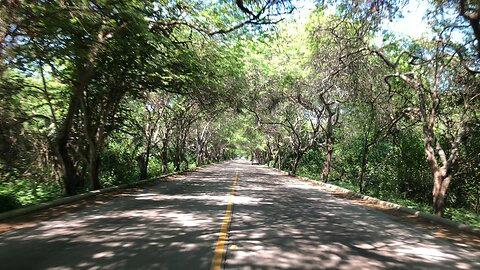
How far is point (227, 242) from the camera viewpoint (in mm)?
7383

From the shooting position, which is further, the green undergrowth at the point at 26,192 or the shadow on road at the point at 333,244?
the green undergrowth at the point at 26,192

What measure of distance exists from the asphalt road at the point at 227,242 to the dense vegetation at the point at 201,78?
13.2ft

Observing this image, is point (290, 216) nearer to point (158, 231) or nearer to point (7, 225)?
point (158, 231)

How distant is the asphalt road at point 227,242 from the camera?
6.12 meters

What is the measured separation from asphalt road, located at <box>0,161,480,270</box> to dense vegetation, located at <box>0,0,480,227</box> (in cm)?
403

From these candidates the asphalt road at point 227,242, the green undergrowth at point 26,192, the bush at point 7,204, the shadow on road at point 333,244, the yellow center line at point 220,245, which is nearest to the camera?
the yellow center line at point 220,245

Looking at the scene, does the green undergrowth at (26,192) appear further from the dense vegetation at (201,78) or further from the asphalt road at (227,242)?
the asphalt road at (227,242)

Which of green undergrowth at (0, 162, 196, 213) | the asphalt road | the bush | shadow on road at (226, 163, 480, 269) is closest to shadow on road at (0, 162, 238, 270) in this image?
the asphalt road

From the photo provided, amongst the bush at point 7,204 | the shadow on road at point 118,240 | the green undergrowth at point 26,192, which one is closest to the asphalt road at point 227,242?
the shadow on road at point 118,240

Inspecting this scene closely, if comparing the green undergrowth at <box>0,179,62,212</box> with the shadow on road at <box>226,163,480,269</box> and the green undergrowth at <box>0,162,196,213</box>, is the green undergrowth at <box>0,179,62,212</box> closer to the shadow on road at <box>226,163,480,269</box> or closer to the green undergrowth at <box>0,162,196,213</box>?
the green undergrowth at <box>0,162,196,213</box>

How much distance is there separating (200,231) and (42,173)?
9.71m

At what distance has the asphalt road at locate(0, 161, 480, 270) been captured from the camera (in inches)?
241

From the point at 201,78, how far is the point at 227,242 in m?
11.0

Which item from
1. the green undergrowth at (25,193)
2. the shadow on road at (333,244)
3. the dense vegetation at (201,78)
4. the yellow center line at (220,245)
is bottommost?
the green undergrowth at (25,193)
